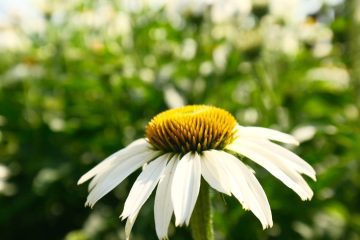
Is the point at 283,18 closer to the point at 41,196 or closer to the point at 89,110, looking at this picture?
the point at 89,110

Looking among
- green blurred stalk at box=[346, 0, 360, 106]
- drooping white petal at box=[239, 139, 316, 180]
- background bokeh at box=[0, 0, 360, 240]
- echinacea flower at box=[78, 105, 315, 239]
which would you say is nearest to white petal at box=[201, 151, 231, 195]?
echinacea flower at box=[78, 105, 315, 239]

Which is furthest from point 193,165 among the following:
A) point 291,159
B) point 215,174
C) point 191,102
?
point 191,102

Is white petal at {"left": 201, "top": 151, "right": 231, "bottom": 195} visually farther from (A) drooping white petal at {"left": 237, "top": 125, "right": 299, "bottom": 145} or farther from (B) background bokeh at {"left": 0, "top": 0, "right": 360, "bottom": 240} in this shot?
(B) background bokeh at {"left": 0, "top": 0, "right": 360, "bottom": 240}

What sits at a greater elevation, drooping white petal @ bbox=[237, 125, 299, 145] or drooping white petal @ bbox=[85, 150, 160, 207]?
drooping white petal @ bbox=[85, 150, 160, 207]

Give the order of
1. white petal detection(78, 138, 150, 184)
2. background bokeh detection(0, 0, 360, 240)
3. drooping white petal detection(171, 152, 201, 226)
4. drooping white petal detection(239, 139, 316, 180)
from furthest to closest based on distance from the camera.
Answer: background bokeh detection(0, 0, 360, 240), white petal detection(78, 138, 150, 184), drooping white petal detection(239, 139, 316, 180), drooping white petal detection(171, 152, 201, 226)

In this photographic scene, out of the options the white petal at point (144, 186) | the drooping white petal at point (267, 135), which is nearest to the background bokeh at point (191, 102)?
the drooping white petal at point (267, 135)

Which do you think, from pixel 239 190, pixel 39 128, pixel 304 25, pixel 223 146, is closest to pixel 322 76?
pixel 304 25

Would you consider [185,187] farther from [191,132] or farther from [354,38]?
[354,38]
